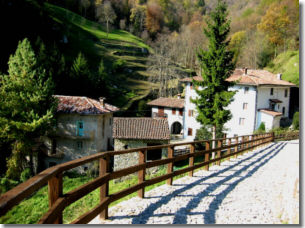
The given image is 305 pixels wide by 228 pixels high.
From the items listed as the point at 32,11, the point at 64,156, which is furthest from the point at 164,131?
the point at 32,11

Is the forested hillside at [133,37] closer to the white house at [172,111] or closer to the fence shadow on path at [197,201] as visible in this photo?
the white house at [172,111]

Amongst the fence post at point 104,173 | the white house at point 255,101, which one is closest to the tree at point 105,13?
the fence post at point 104,173

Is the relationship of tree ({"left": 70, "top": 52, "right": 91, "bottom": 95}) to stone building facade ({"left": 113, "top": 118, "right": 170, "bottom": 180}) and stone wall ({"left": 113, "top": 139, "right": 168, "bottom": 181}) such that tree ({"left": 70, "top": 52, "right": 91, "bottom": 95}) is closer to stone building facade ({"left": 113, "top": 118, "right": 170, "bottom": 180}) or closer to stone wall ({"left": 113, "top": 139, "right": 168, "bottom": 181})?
stone building facade ({"left": 113, "top": 118, "right": 170, "bottom": 180})

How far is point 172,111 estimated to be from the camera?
32.6 meters

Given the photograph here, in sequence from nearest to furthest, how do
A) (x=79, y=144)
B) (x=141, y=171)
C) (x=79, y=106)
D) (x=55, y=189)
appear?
(x=55, y=189) < (x=141, y=171) < (x=79, y=106) < (x=79, y=144)

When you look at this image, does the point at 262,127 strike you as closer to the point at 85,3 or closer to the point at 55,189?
the point at 85,3

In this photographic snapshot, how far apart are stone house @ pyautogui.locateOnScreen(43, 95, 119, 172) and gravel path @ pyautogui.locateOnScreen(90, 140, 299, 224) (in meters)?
16.0

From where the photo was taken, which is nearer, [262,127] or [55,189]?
[55,189]

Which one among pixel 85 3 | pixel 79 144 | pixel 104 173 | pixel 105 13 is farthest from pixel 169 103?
pixel 104 173

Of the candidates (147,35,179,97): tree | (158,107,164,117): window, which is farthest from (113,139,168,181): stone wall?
(147,35,179,97): tree

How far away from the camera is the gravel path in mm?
3621

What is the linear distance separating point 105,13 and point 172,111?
930 inches

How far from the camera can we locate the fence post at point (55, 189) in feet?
7.47

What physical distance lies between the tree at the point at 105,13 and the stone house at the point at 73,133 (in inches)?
456
